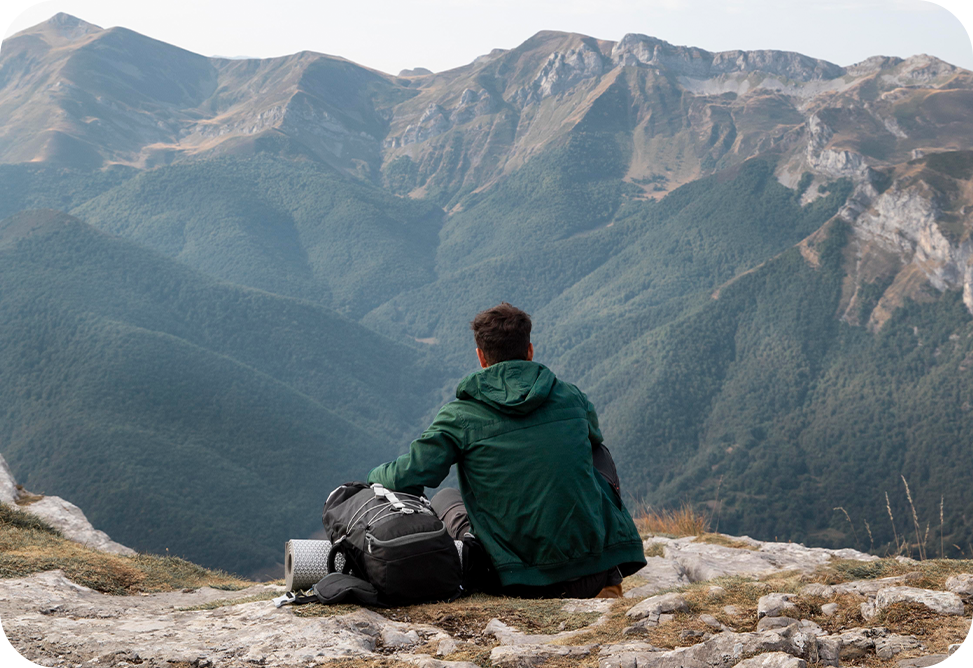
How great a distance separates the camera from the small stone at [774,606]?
482 centimetres

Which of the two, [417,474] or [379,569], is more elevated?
[417,474]

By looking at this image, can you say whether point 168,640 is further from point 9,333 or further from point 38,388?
point 9,333

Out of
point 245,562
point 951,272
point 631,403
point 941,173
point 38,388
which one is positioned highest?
point 941,173

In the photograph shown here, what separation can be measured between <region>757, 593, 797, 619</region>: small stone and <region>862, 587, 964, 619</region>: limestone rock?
46 centimetres

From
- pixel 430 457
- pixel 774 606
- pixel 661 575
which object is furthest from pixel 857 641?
pixel 661 575

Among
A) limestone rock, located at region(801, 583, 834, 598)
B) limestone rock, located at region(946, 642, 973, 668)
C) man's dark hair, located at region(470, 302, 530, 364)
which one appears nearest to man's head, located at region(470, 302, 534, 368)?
man's dark hair, located at region(470, 302, 530, 364)

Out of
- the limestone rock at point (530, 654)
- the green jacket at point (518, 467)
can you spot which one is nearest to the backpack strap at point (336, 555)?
the green jacket at point (518, 467)

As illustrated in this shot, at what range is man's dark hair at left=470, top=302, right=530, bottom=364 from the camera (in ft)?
19.3

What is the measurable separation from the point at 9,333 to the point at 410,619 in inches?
7670

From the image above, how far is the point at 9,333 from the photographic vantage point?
16675 centimetres

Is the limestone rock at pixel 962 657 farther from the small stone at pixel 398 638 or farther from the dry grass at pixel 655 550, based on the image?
the dry grass at pixel 655 550

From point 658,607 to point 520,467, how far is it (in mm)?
1410

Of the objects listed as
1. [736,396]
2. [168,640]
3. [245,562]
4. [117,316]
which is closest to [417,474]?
[168,640]

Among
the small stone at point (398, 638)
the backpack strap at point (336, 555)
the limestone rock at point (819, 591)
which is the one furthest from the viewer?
the backpack strap at point (336, 555)
